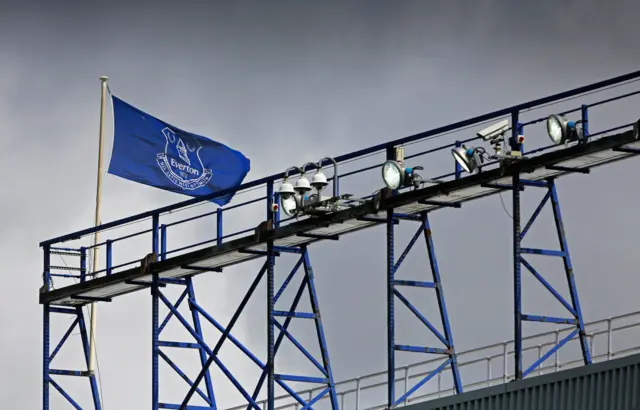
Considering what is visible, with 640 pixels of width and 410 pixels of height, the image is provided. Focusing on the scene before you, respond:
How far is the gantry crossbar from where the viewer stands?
69.2 metres

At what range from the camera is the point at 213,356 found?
79.2 metres

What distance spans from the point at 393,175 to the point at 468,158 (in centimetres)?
282

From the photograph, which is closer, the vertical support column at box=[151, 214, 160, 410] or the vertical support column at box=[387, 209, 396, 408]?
the vertical support column at box=[387, 209, 396, 408]

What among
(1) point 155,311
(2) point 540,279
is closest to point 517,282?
(2) point 540,279

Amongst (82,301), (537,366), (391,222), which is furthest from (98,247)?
(537,366)

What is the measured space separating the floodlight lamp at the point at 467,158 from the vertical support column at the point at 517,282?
126 cm

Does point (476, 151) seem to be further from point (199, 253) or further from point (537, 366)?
point (199, 253)

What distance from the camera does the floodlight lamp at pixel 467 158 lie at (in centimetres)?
7038

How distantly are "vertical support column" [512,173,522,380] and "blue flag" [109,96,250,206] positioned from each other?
1372 cm

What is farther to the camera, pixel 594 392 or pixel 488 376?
pixel 488 376

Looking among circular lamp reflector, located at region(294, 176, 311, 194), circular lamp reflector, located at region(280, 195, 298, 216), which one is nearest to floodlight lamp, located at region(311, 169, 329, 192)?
circular lamp reflector, located at region(294, 176, 311, 194)

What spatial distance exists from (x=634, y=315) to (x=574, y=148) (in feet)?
16.9

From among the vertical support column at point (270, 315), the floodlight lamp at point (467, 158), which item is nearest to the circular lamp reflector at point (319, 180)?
the vertical support column at point (270, 315)

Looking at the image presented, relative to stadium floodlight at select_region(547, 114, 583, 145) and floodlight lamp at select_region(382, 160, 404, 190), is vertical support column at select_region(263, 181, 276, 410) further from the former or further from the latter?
stadium floodlight at select_region(547, 114, 583, 145)
